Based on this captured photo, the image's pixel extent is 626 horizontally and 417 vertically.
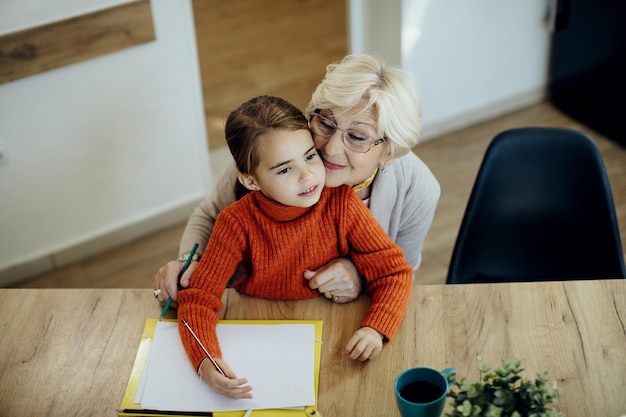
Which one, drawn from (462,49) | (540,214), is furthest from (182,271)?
(462,49)

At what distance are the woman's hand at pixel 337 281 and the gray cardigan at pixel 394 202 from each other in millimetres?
247

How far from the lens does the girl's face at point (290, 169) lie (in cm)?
157

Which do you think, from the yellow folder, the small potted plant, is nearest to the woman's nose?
the yellow folder

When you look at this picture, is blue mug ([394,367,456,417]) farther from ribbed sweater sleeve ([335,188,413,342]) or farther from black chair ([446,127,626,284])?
black chair ([446,127,626,284])

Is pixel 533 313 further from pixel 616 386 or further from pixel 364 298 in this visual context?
pixel 364 298

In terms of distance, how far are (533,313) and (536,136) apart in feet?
1.98

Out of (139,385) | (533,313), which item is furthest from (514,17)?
(139,385)

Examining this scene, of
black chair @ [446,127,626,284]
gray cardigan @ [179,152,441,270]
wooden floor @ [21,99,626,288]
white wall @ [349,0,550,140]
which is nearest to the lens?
gray cardigan @ [179,152,441,270]

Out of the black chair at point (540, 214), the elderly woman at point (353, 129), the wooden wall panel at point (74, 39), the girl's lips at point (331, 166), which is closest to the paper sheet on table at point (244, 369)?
the elderly woman at point (353, 129)

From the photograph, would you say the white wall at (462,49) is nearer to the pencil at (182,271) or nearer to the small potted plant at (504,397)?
the pencil at (182,271)

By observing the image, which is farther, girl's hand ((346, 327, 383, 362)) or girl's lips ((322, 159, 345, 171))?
girl's lips ((322, 159, 345, 171))

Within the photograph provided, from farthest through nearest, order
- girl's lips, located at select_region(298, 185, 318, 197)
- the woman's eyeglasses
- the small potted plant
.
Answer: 1. the woman's eyeglasses
2. girl's lips, located at select_region(298, 185, 318, 197)
3. the small potted plant

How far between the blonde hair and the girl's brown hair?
12cm

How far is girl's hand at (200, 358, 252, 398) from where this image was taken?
4.93 ft
